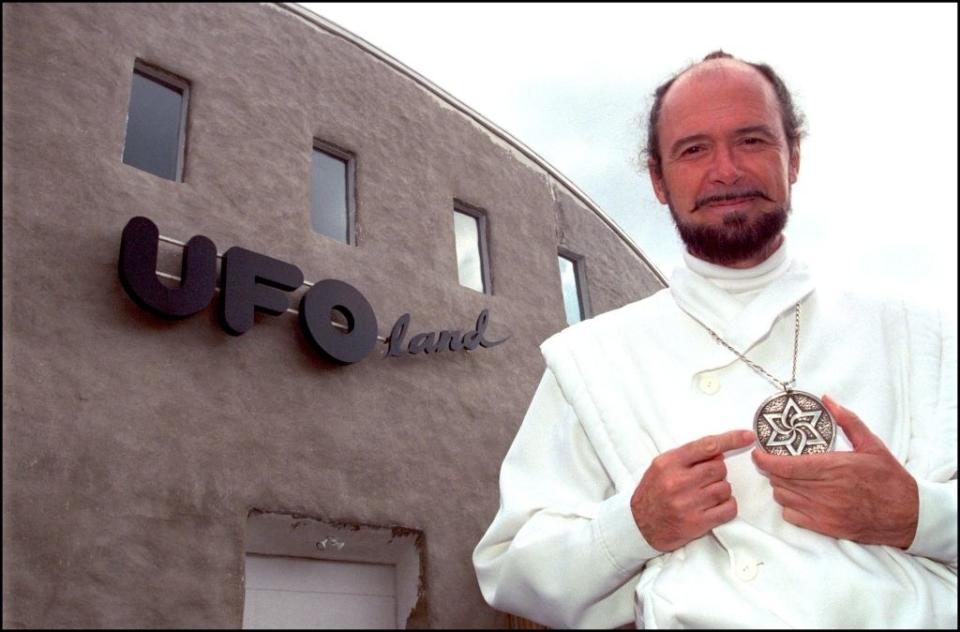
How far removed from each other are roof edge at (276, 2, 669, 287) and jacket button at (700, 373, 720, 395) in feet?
26.3

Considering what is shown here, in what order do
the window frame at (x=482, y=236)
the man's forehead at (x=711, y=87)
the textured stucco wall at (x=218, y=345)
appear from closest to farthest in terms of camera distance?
the man's forehead at (x=711, y=87) → the textured stucco wall at (x=218, y=345) → the window frame at (x=482, y=236)

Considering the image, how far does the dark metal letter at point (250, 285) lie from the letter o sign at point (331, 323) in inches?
8.1

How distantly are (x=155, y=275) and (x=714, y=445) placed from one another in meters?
5.56

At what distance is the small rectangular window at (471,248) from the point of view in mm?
9086

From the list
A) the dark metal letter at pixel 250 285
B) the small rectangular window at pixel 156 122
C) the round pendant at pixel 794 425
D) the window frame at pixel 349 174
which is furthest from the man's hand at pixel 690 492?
the window frame at pixel 349 174

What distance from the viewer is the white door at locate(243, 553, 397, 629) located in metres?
6.20

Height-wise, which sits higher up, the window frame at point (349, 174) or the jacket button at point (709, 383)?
the window frame at point (349, 174)

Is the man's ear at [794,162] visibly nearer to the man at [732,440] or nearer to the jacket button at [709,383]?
the man at [732,440]

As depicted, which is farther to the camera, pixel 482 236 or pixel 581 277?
pixel 581 277

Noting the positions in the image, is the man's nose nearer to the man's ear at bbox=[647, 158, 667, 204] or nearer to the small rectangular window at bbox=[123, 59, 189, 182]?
the man's ear at bbox=[647, 158, 667, 204]

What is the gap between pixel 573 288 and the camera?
34.5 feet

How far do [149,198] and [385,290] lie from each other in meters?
2.31

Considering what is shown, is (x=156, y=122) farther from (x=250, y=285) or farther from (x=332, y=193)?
(x=332, y=193)

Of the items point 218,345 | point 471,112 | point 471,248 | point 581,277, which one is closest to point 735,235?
point 218,345
